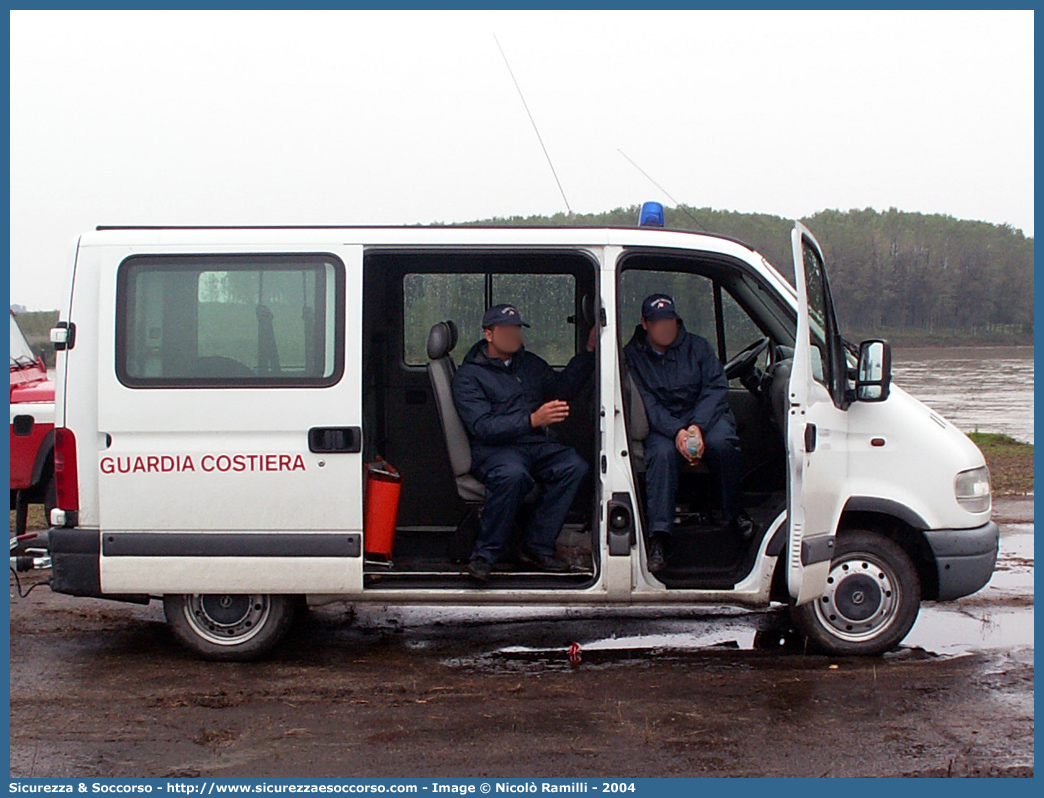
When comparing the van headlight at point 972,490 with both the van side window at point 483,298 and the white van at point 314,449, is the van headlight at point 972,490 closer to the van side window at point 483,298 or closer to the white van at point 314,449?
the white van at point 314,449

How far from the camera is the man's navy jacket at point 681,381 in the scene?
5871 millimetres

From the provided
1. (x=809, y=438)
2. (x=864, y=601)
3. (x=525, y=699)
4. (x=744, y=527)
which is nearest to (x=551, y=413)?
(x=744, y=527)

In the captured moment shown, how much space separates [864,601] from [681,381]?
1.44m

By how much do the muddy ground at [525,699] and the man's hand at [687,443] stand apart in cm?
104

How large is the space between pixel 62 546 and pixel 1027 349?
5506cm

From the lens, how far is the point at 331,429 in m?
5.39

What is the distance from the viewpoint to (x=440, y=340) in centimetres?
600

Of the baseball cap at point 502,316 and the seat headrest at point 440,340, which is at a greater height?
the baseball cap at point 502,316

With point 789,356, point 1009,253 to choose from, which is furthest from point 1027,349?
point 789,356

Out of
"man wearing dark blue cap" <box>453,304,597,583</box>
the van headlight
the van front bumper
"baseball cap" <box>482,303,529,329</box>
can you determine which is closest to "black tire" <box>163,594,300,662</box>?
"man wearing dark blue cap" <box>453,304,597,583</box>

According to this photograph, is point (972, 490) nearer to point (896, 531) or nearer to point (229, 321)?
point (896, 531)

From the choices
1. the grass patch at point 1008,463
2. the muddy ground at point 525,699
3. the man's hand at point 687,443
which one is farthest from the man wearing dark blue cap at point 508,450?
the grass patch at point 1008,463

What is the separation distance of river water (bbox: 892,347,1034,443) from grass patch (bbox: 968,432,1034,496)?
66.1 inches

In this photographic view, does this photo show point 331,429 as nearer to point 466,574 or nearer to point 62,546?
point 466,574
